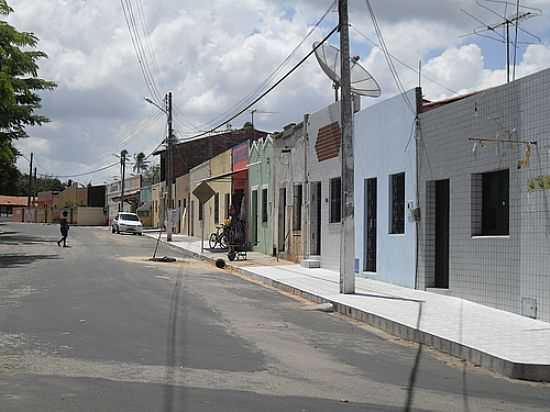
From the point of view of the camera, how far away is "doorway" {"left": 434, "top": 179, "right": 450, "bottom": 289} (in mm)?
17016

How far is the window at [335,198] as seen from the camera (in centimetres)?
2358

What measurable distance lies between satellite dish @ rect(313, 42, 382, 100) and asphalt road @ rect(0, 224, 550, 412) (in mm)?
7009

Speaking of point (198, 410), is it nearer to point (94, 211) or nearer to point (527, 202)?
point (527, 202)

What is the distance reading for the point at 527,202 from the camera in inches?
527

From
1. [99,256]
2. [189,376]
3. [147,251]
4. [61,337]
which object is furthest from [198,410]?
[147,251]

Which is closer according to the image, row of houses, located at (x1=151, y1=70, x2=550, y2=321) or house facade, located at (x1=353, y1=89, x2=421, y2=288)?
row of houses, located at (x1=151, y1=70, x2=550, y2=321)

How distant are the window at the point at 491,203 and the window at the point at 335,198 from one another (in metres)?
8.38

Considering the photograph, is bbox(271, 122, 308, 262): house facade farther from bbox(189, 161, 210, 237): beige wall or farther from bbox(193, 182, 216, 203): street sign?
bbox(189, 161, 210, 237): beige wall

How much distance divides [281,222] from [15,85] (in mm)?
13111

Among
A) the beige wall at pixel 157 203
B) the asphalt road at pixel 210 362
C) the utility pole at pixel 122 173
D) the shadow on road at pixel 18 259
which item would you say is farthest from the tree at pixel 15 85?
the utility pole at pixel 122 173

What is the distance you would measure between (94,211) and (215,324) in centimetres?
8606

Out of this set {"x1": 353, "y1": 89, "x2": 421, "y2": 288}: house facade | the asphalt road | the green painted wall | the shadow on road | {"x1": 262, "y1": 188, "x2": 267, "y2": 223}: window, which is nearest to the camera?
the asphalt road

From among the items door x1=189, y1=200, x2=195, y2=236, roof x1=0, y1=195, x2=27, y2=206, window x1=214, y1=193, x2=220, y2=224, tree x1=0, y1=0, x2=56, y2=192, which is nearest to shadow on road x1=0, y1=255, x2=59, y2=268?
tree x1=0, y1=0, x2=56, y2=192

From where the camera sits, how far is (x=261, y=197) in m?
32.7
